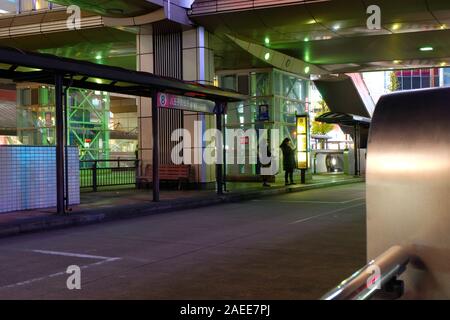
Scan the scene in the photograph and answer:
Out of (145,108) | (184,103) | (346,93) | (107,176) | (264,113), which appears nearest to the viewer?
(184,103)

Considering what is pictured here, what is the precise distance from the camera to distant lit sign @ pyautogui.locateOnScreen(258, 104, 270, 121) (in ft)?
77.9

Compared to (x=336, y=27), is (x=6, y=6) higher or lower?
higher

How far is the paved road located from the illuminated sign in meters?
9.82

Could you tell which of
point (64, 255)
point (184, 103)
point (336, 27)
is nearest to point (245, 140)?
point (336, 27)

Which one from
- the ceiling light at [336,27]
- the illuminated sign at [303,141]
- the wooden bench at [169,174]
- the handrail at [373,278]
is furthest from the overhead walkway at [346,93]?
the handrail at [373,278]

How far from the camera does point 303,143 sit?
22.2 m

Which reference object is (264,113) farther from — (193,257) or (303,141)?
(193,257)

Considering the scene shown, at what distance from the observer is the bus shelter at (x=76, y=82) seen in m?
10.7

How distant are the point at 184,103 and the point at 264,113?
356 inches

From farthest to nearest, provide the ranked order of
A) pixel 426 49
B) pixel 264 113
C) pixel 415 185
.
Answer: pixel 264 113, pixel 426 49, pixel 415 185

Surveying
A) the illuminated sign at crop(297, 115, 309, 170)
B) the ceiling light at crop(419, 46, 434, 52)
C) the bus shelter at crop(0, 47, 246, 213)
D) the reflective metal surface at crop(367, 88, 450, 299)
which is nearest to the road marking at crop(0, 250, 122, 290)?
the bus shelter at crop(0, 47, 246, 213)

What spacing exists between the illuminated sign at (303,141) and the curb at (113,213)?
178 inches
